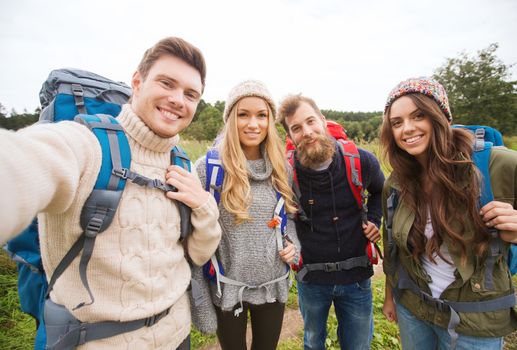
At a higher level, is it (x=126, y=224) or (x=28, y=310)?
(x=126, y=224)

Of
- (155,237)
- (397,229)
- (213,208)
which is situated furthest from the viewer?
(397,229)

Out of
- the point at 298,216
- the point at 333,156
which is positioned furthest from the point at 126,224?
the point at 333,156

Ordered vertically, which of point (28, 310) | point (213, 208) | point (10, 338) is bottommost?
point (10, 338)

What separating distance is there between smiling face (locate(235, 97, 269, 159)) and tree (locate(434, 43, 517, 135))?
37.6 meters

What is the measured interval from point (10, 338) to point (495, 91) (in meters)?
42.8

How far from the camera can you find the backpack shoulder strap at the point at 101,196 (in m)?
1.08

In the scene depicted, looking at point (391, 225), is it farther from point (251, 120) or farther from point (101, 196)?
point (101, 196)

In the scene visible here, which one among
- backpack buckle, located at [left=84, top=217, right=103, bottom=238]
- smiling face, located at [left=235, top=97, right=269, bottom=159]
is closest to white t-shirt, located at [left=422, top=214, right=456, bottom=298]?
smiling face, located at [left=235, top=97, right=269, bottom=159]

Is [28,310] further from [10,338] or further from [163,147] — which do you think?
[10,338]

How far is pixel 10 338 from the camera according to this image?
279 centimetres

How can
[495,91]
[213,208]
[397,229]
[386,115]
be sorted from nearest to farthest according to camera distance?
[213,208]
[397,229]
[386,115]
[495,91]

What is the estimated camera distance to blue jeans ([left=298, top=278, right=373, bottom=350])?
2.35m

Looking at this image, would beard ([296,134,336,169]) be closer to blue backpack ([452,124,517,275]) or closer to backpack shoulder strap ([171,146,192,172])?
blue backpack ([452,124,517,275])

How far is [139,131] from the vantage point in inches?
53.2
